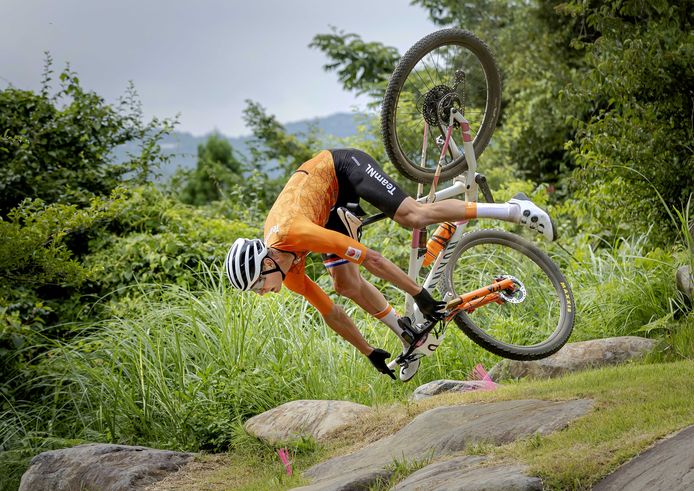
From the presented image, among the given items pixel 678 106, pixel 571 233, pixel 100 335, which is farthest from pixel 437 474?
pixel 571 233

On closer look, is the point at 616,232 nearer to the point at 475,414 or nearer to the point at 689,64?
the point at 689,64

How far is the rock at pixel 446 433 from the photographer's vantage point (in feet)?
17.0

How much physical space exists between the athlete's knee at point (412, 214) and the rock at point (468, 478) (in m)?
1.58

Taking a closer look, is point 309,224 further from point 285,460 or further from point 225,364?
point 225,364

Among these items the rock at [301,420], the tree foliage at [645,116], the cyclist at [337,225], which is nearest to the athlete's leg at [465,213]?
the cyclist at [337,225]

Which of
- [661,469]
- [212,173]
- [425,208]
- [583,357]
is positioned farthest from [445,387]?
[212,173]

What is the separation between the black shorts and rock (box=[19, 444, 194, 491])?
206 centimetres

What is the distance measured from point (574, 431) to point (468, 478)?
0.73 meters

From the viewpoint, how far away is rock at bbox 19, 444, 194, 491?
659cm

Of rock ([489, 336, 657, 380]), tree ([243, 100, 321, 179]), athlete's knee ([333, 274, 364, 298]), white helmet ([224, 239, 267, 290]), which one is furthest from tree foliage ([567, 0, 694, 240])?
tree ([243, 100, 321, 179])

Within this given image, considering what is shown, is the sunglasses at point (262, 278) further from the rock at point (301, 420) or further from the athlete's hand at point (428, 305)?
the rock at point (301, 420)

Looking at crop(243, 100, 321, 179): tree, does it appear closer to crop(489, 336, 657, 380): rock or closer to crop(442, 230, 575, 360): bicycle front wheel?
crop(442, 230, 575, 360): bicycle front wheel

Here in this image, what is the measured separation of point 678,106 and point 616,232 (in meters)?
1.76

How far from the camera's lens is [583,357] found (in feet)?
23.3
